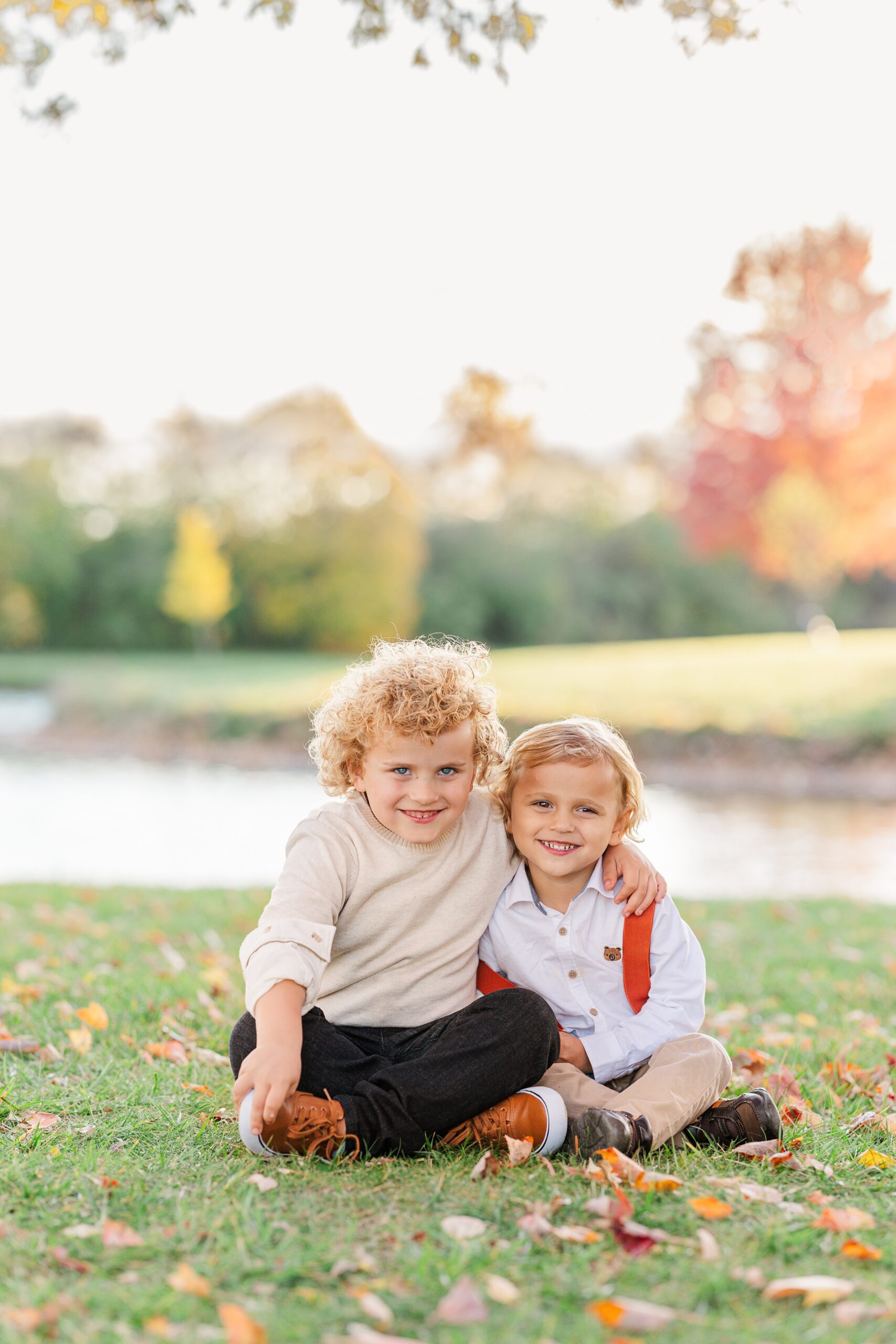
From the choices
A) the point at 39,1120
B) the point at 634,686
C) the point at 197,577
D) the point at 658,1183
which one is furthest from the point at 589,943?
the point at 197,577

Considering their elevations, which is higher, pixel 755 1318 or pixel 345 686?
pixel 345 686

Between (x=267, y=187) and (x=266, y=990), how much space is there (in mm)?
9625

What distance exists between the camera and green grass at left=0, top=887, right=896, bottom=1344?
1.74 metres

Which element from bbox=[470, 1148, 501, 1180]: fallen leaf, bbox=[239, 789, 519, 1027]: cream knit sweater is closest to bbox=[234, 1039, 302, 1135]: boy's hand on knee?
bbox=[239, 789, 519, 1027]: cream knit sweater

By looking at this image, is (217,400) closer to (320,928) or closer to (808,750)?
(808,750)

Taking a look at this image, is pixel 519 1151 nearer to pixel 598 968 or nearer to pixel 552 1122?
pixel 552 1122

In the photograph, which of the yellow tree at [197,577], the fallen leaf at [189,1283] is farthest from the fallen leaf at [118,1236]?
the yellow tree at [197,577]

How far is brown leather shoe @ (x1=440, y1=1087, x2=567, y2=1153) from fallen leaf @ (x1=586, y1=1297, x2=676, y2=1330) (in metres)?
0.65

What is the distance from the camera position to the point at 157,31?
3588 millimetres

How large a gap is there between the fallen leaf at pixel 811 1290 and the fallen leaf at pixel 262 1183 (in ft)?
3.00

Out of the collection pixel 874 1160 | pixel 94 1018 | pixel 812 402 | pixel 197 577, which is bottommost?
pixel 94 1018

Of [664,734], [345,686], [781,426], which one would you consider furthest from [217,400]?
[345,686]

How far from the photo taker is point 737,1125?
2.54m

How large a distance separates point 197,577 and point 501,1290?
2672 centimetres
